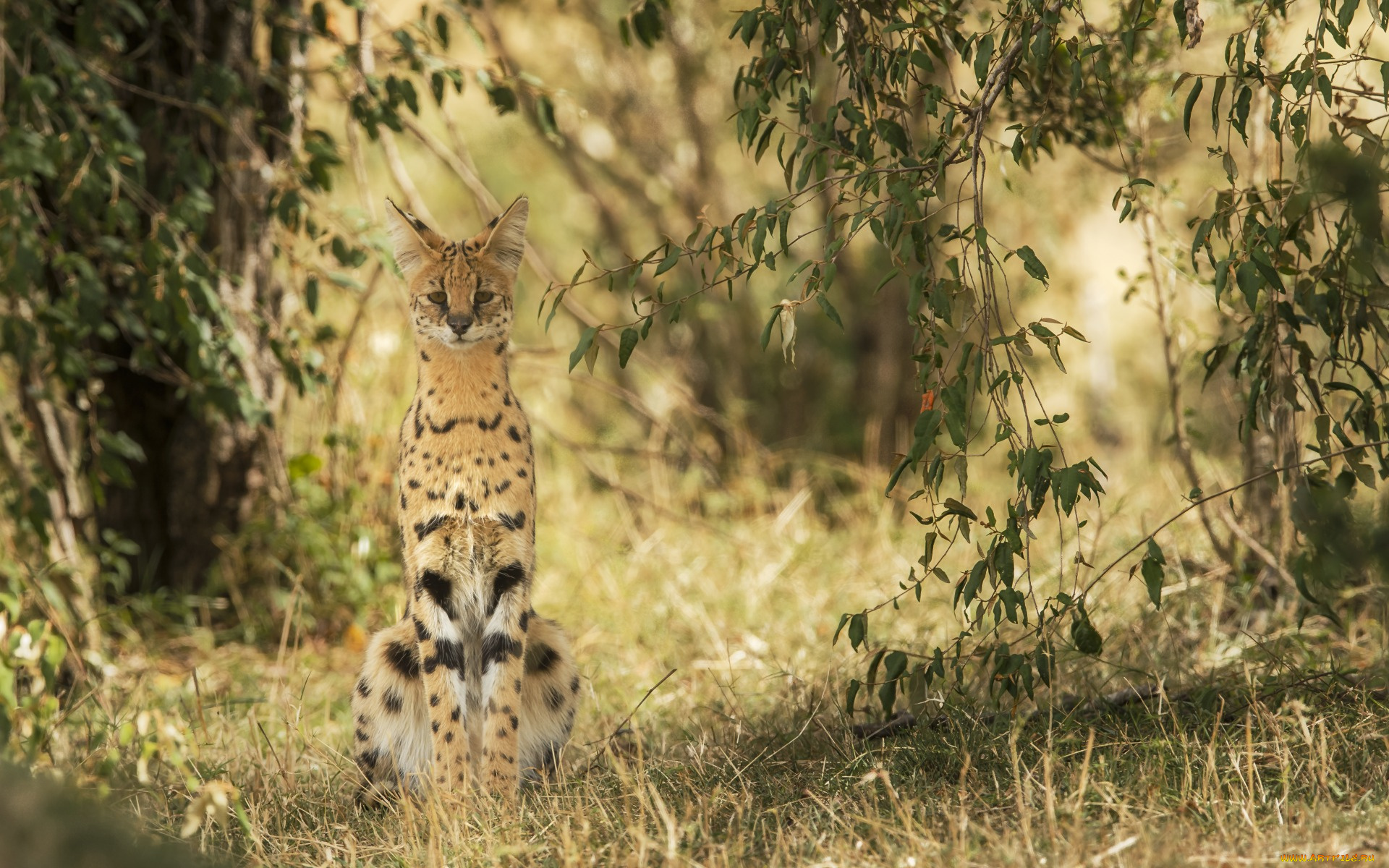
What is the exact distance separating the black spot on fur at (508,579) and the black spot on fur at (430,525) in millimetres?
219

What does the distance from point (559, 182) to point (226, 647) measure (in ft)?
25.1

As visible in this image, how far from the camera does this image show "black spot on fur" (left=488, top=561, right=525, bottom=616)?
3840mm

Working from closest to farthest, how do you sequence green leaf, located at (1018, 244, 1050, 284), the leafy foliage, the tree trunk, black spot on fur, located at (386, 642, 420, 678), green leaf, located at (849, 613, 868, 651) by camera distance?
green leaf, located at (1018, 244, 1050, 284) → the leafy foliage → green leaf, located at (849, 613, 868, 651) → black spot on fur, located at (386, 642, 420, 678) → the tree trunk

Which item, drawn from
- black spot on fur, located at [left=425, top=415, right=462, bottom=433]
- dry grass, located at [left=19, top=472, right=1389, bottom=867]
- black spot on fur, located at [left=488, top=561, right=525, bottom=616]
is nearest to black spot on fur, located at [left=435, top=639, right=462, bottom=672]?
black spot on fur, located at [left=488, top=561, right=525, bottom=616]

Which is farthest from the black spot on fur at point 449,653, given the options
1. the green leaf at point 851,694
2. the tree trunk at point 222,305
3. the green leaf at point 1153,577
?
the tree trunk at point 222,305

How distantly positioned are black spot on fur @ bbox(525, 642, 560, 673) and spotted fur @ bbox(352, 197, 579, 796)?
7 cm

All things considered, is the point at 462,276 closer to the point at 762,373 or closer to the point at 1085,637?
the point at 1085,637

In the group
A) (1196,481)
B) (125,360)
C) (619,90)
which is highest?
(619,90)

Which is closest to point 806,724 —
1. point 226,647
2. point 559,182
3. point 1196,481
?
point 1196,481

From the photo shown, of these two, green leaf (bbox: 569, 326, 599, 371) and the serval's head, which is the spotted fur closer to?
the serval's head

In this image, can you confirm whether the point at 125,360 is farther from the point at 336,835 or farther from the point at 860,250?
the point at 860,250

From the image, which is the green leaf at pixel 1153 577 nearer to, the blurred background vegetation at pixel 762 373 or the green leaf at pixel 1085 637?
the blurred background vegetation at pixel 762 373

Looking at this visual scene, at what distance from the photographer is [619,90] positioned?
1003 cm

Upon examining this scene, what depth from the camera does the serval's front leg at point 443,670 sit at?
12.3ft
